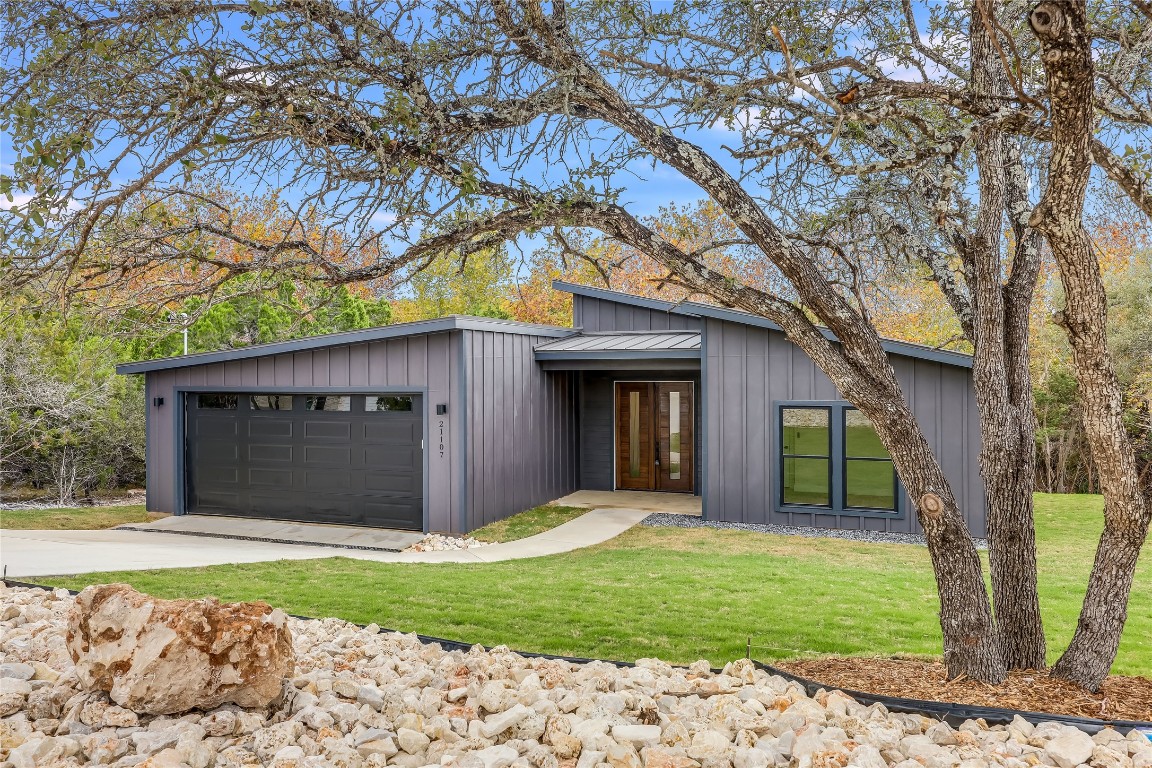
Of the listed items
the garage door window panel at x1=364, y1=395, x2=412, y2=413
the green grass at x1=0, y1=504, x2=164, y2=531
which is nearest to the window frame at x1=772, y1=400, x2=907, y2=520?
the garage door window panel at x1=364, y1=395, x2=412, y2=413

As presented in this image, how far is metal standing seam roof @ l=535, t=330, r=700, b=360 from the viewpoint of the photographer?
11117 mm

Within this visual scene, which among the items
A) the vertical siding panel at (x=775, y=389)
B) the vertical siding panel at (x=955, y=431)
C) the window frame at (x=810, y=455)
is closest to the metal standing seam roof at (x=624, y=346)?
the vertical siding panel at (x=775, y=389)

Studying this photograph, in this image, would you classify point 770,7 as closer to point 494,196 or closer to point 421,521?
point 494,196

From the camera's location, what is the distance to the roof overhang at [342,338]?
390 inches

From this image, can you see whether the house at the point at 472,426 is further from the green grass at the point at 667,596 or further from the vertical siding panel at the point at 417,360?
the green grass at the point at 667,596

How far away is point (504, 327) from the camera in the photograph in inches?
433

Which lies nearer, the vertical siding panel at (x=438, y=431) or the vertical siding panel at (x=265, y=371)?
the vertical siding panel at (x=438, y=431)

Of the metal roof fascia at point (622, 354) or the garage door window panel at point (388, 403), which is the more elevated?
the metal roof fascia at point (622, 354)

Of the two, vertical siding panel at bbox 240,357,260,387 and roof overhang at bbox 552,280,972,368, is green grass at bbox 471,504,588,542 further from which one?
vertical siding panel at bbox 240,357,260,387

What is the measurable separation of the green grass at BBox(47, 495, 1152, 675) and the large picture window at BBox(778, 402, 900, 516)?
3.60ft

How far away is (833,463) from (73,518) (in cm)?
1092

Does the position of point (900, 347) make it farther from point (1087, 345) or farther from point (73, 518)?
point (73, 518)

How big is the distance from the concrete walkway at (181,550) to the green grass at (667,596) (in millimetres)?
509

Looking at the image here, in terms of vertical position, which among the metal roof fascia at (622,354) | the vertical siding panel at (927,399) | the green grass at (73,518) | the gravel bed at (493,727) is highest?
the metal roof fascia at (622,354)
